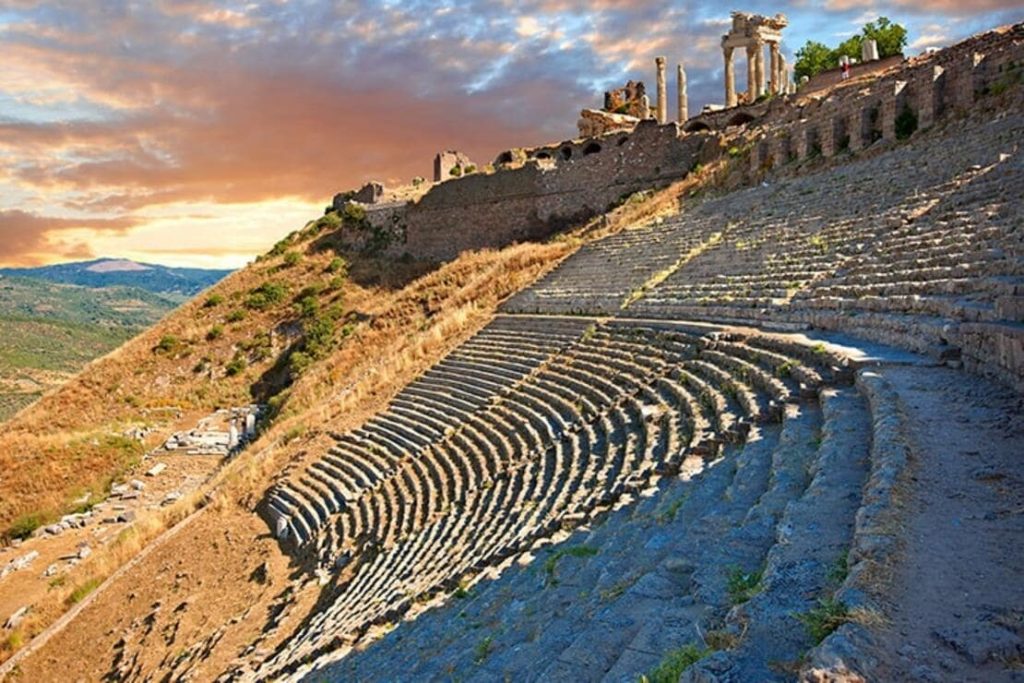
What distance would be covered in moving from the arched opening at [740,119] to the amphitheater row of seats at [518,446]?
15.0 metres

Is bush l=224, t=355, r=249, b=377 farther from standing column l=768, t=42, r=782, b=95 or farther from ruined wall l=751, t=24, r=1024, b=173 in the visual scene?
standing column l=768, t=42, r=782, b=95

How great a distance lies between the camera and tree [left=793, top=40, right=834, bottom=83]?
39.6m

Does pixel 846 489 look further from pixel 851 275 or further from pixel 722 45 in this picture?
pixel 722 45

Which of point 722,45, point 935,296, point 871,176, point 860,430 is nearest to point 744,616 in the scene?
point 860,430

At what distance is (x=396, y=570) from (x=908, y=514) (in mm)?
6699

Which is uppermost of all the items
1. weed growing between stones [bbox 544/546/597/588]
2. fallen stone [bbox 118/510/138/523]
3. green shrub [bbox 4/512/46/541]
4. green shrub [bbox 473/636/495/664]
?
weed growing between stones [bbox 544/546/597/588]

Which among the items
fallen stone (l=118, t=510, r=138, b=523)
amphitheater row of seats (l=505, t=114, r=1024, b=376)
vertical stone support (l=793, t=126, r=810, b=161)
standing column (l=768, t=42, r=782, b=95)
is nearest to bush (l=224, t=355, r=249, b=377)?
fallen stone (l=118, t=510, r=138, b=523)

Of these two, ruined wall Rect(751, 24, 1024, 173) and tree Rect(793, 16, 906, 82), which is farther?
tree Rect(793, 16, 906, 82)

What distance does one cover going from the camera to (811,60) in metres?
40.6

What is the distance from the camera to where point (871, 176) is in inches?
639

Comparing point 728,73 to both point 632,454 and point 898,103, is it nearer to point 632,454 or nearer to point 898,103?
point 898,103

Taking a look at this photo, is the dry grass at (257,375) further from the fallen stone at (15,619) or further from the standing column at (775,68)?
the standing column at (775,68)

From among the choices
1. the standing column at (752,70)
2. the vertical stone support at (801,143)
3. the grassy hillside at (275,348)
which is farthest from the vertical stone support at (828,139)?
the standing column at (752,70)

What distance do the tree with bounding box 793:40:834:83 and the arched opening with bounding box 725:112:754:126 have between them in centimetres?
1203
